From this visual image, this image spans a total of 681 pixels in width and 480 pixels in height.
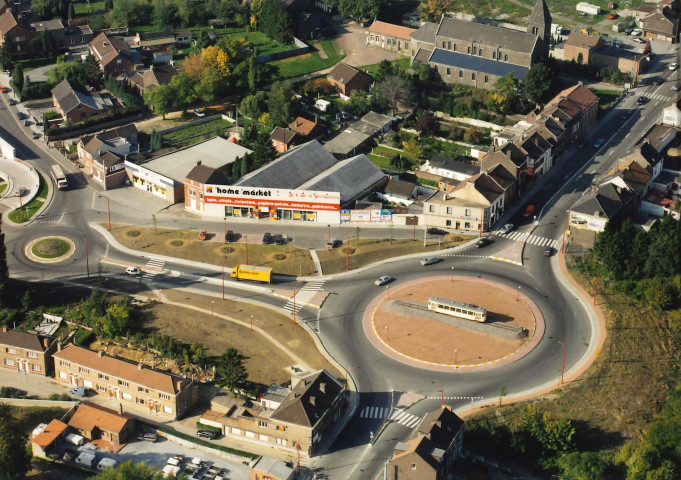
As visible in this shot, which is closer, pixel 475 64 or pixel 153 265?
pixel 153 265

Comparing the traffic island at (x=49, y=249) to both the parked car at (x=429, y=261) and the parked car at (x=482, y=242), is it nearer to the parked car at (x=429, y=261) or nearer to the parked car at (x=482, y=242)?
the parked car at (x=429, y=261)

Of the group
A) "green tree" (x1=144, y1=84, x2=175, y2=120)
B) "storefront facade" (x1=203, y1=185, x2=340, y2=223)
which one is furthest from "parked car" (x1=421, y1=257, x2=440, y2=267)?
"green tree" (x1=144, y1=84, x2=175, y2=120)

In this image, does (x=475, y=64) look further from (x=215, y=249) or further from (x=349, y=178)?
(x=215, y=249)

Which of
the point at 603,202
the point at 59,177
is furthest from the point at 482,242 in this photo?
the point at 59,177

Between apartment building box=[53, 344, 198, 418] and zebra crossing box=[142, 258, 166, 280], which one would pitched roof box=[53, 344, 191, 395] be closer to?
apartment building box=[53, 344, 198, 418]

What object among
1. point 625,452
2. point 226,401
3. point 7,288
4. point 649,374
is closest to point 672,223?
point 649,374
